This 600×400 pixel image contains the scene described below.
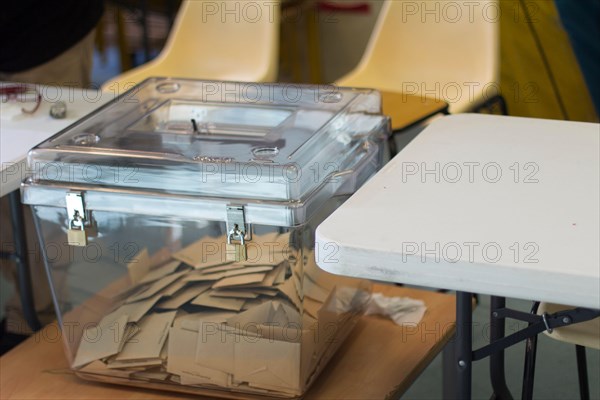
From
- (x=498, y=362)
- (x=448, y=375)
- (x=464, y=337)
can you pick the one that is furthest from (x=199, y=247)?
(x=448, y=375)

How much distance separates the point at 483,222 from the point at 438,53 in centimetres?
180

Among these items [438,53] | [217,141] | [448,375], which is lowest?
[448,375]

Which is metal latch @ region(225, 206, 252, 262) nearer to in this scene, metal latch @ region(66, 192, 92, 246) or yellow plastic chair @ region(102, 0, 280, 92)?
metal latch @ region(66, 192, 92, 246)

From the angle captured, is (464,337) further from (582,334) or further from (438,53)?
(438,53)

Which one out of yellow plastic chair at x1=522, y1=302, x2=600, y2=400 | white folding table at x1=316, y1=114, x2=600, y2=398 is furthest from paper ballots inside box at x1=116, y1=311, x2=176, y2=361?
yellow plastic chair at x1=522, y1=302, x2=600, y2=400

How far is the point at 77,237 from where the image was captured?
1430 millimetres

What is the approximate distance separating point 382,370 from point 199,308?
1.01ft

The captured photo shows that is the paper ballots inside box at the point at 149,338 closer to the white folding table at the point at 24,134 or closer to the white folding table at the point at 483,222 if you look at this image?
the white folding table at the point at 24,134

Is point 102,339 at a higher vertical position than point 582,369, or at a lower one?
higher

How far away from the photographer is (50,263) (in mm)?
1519

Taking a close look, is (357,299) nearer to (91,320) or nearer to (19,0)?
(91,320)

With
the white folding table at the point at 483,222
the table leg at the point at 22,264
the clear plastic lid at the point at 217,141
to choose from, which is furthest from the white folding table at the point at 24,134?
the white folding table at the point at 483,222

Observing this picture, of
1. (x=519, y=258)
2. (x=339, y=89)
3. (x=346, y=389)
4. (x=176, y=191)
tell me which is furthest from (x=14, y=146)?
(x=519, y=258)

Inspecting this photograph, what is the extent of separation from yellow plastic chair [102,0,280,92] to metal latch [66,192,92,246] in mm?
1560
